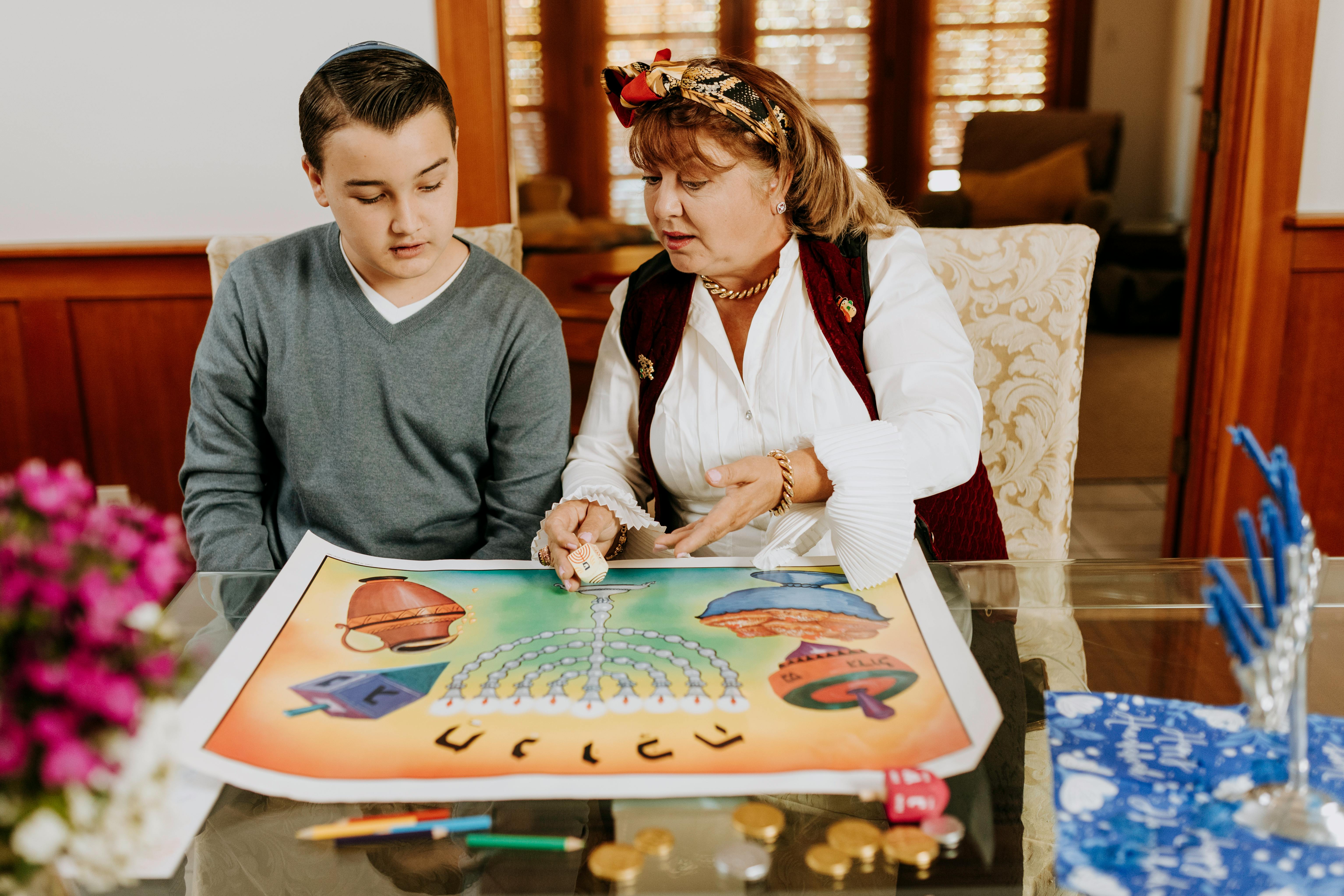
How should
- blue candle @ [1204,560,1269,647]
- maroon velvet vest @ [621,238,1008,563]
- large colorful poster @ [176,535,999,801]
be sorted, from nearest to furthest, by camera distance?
blue candle @ [1204,560,1269,647] < large colorful poster @ [176,535,999,801] < maroon velvet vest @ [621,238,1008,563]

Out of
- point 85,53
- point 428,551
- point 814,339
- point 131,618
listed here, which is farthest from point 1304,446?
point 85,53

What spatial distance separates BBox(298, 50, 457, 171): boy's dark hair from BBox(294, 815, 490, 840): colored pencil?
80cm

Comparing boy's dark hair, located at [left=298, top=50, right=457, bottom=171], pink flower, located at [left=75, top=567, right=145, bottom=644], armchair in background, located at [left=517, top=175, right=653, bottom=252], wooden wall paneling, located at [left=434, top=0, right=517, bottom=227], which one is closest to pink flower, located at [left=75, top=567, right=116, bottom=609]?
pink flower, located at [left=75, top=567, right=145, bottom=644]

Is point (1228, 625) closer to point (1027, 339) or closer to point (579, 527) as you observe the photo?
point (579, 527)

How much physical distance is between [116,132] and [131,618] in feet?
6.62

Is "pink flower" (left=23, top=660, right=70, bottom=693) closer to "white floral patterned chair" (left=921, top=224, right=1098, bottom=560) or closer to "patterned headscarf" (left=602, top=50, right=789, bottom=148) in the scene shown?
"patterned headscarf" (left=602, top=50, right=789, bottom=148)

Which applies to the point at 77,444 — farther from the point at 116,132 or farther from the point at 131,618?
the point at 131,618

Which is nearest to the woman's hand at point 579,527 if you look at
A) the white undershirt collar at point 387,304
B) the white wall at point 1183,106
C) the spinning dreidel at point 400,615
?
the spinning dreidel at point 400,615

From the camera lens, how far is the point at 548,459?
1400 mm

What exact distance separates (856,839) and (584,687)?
0.25 metres

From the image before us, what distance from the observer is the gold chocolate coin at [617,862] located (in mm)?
667

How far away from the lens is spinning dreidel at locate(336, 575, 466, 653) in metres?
0.93

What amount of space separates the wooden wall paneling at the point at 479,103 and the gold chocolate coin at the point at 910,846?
67.6 inches

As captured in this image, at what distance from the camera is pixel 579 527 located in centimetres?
118
